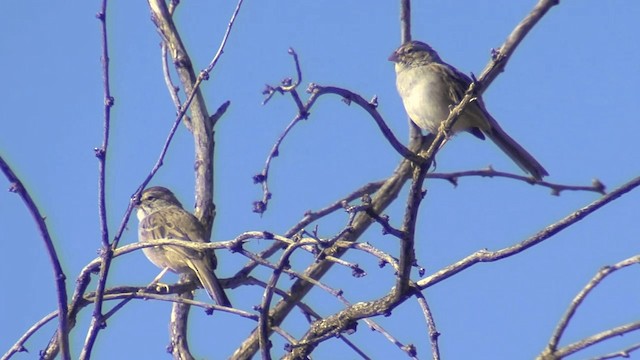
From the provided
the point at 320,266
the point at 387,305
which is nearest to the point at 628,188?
the point at 387,305

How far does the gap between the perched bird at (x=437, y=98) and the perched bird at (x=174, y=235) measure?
1.75 m

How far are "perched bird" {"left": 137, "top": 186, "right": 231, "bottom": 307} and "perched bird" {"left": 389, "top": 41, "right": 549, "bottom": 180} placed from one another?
5.75 feet

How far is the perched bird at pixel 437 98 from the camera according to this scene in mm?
7172

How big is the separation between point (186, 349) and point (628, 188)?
3118 millimetres

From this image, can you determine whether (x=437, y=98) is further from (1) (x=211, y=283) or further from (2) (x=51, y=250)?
(2) (x=51, y=250)

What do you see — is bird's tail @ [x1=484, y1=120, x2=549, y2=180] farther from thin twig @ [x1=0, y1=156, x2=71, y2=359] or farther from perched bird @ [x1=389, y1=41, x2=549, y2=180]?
thin twig @ [x1=0, y1=156, x2=71, y2=359]

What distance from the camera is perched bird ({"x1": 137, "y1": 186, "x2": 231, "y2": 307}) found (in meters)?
6.43

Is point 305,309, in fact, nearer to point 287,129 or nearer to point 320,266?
point 320,266

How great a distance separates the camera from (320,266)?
543 centimetres

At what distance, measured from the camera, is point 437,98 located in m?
7.45

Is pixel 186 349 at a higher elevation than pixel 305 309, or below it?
higher

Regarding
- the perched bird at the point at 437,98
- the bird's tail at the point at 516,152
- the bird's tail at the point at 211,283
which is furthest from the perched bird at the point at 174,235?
the bird's tail at the point at 516,152

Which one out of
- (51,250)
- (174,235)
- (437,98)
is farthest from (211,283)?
(51,250)

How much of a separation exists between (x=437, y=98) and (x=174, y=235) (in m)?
2.12
